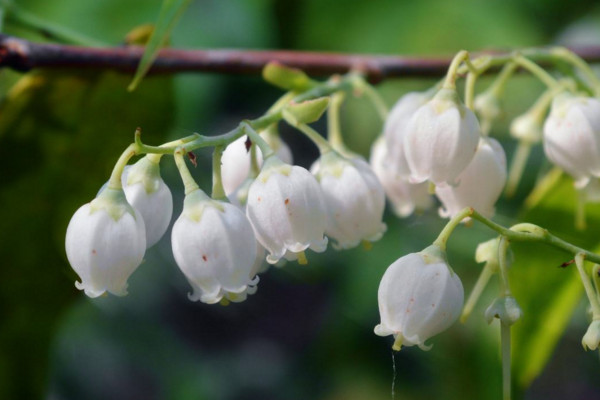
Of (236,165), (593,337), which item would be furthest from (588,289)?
(236,165)

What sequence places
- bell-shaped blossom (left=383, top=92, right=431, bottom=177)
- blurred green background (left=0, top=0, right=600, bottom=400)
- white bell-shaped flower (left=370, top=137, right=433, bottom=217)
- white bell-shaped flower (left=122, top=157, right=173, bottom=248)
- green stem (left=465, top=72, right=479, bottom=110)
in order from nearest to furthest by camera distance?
white bell-shaped flower (left=122, top=157, right=173, bottom=248) → green stem (left=465, top=72, right=479, bottom=110) → bell-shaped blossom (left=383, top=92, right=431, bottom=177) → white bell-shaped flower (left=370, top=137, right=433, bottom=217) → blurred green background (left=0, top=0, right=600, bottom=400)

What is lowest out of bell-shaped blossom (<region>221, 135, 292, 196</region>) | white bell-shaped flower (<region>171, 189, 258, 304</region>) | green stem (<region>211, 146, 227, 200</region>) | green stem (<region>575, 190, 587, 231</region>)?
green stem (<region>575, 190, 587, 231</region>)

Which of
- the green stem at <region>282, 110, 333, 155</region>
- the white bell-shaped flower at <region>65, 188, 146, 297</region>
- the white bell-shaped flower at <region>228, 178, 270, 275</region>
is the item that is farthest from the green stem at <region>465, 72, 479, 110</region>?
the white bell-shaped flower at <region>65, 188, 146, 297</region>

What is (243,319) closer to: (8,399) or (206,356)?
(206,356)

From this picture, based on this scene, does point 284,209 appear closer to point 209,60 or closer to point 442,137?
point 442,137

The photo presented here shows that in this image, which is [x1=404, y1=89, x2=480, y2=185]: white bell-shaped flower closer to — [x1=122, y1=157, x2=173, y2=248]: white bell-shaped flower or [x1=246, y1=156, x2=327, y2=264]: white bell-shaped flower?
[x1=246, y1=156, x2=327, y2=264]: white bell-shaped flower

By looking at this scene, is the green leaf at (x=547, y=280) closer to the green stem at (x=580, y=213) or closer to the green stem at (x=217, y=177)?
the green stem at (x=580, y=213)

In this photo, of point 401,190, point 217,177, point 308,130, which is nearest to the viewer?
point 217,177

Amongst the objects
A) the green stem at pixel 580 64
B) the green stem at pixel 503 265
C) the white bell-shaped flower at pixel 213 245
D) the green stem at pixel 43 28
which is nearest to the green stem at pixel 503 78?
the green stem at pixel 580 64
